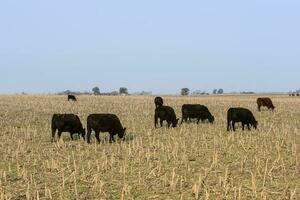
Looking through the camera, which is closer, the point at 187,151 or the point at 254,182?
the point at 254,182

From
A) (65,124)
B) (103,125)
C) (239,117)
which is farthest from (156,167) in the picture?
(239,117)

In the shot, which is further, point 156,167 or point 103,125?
point 103,125

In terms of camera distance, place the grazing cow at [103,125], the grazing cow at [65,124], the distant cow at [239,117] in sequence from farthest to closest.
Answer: the distant cow at [239,117]
the grazing cow at [65,124]
the grazing cow at [103,125]

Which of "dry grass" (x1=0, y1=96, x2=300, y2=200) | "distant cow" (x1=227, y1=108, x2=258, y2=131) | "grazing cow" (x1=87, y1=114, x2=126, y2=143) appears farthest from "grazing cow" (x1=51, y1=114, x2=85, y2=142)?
"distant cow" (x1=227, y1=108, x2=258, y2=131)

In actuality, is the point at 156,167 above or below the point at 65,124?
below

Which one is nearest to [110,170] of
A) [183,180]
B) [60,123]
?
[183,180]

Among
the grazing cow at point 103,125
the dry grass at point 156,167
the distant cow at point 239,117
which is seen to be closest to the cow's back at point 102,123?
the grazing cow at point 103,125

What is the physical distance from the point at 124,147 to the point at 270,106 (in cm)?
2259

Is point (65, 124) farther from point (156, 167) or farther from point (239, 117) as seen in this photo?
point (239, 117)

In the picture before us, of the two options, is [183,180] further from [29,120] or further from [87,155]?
[29,120]

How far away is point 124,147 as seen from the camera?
15.9m

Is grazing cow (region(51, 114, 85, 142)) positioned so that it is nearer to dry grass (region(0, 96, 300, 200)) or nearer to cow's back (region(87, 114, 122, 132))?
dry grass (region(0, 96, 300, 200))

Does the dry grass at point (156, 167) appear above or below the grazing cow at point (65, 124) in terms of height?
below

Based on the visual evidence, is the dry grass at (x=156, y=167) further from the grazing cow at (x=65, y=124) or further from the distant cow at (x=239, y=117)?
the distant cow at (x=239, y=117)
